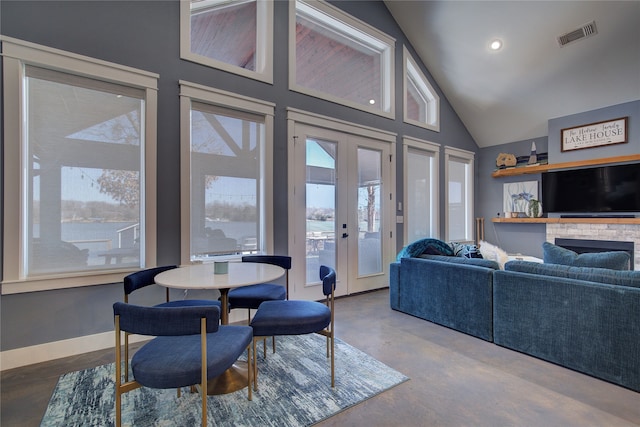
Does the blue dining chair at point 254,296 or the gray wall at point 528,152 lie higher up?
the gray wall at point 528,152

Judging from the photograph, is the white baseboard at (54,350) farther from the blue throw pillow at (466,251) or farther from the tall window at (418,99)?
the tall window at (418,99)

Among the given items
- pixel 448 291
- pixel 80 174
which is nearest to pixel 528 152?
pixel 448 291

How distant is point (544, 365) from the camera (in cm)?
231

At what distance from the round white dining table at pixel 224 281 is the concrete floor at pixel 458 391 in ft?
2.38

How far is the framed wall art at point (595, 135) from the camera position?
174 inches

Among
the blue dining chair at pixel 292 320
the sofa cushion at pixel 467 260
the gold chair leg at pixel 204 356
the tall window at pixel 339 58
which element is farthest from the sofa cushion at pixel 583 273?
the tall window at pixel 339 58

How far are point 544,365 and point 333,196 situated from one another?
276 centimetres

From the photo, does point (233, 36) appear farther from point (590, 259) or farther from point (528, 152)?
point (528, 152)

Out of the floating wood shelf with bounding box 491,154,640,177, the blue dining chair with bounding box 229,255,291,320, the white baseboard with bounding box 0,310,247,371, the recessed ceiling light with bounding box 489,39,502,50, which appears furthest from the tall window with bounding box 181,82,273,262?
the floating wood shelf with bounding box 491,154,640,177

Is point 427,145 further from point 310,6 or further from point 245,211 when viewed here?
point 245,211

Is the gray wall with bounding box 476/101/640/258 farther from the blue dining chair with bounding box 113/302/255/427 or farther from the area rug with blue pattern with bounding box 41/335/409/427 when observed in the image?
the blue dining chair with bounding box 113/302/255/427

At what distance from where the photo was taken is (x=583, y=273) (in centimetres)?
224

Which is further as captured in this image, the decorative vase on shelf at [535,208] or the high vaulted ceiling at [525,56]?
the decorative vase on shelf at [535,208]

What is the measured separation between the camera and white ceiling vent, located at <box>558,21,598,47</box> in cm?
391
